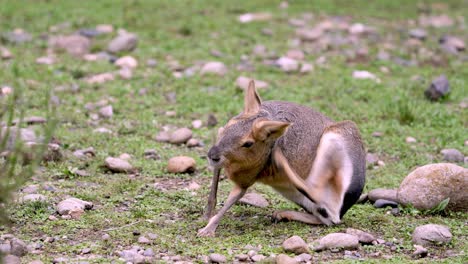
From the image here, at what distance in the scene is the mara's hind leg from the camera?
5.50m

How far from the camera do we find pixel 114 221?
5336mm

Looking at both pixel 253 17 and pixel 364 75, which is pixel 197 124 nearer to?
pixel 364 75

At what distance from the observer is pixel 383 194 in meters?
6.02

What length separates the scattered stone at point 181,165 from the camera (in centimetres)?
662

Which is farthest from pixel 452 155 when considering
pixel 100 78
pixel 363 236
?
pixel 100 78

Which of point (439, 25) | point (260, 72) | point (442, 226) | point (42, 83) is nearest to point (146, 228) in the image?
point (442, 226)

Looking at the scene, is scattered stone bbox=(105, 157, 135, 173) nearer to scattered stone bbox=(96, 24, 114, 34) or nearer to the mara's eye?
the mara's eye

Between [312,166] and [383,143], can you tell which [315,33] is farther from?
[312,166]

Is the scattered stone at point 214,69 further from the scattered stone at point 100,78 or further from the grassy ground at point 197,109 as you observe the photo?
the scattered stone at point 100,78

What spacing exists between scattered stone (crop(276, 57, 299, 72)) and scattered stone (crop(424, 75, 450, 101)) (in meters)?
1.68

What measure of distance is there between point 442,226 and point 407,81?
4.43m

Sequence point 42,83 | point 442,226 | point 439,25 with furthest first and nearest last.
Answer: point 439,25
point 42,83
point 442,226

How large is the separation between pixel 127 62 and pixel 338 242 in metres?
5.24

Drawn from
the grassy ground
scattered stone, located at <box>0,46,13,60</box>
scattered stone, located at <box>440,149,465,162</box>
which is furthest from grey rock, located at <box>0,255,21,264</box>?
scattered stone, located at <box>0,46,13,60</box>
